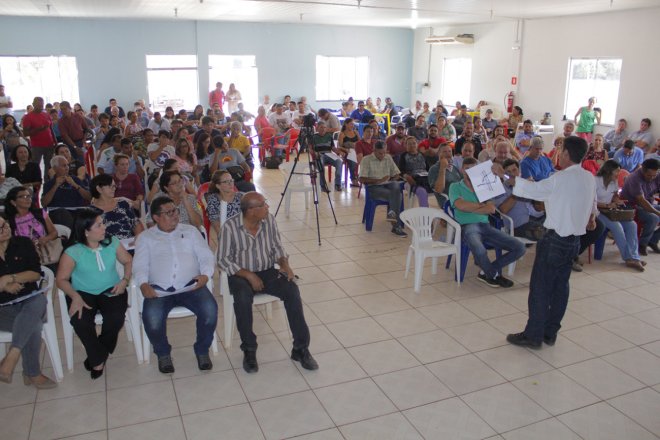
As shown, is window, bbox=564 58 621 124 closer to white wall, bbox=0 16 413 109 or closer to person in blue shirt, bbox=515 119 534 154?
person in blue shirt, bbox=515 119 534 154

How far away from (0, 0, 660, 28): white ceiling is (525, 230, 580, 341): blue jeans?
6410 millimetres

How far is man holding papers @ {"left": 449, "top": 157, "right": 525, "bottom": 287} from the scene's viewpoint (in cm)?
459

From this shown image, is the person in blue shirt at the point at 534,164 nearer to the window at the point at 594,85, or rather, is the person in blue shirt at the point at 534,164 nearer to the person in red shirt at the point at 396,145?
the person in red shirt at the point at 396,145

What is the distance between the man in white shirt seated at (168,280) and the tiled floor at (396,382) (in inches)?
7.8

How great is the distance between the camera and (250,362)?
11.0 ft

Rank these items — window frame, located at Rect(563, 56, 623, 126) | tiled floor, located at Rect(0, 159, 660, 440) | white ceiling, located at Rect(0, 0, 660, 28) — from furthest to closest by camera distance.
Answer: window frame, located at Rect(563, 56, 623, 126), white ceiling, located at Rect(0, 0, 660, 28), tiled floor, located at Rect(0, 159, 660, 440)

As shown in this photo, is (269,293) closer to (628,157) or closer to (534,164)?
(534,164)

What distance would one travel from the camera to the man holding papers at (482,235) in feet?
15.1

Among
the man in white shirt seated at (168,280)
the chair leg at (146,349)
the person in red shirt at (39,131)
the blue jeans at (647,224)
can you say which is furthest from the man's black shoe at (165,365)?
the person in red shirt at (39,131)

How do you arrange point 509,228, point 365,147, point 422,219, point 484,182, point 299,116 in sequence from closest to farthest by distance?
point 484,182 → point 422,219 → point 509,228 → point 365,147 → point 299,116

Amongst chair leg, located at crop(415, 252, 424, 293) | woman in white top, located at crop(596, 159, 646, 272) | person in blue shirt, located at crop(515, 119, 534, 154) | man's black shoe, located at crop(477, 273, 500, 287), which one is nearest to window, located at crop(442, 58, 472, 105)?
person in blue shirt, located at crop(515, 119, 534, 154)

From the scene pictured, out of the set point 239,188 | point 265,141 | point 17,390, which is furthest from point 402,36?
point 17,390

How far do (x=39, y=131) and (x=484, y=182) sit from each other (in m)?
6.60

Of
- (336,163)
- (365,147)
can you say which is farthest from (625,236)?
(336,163)
